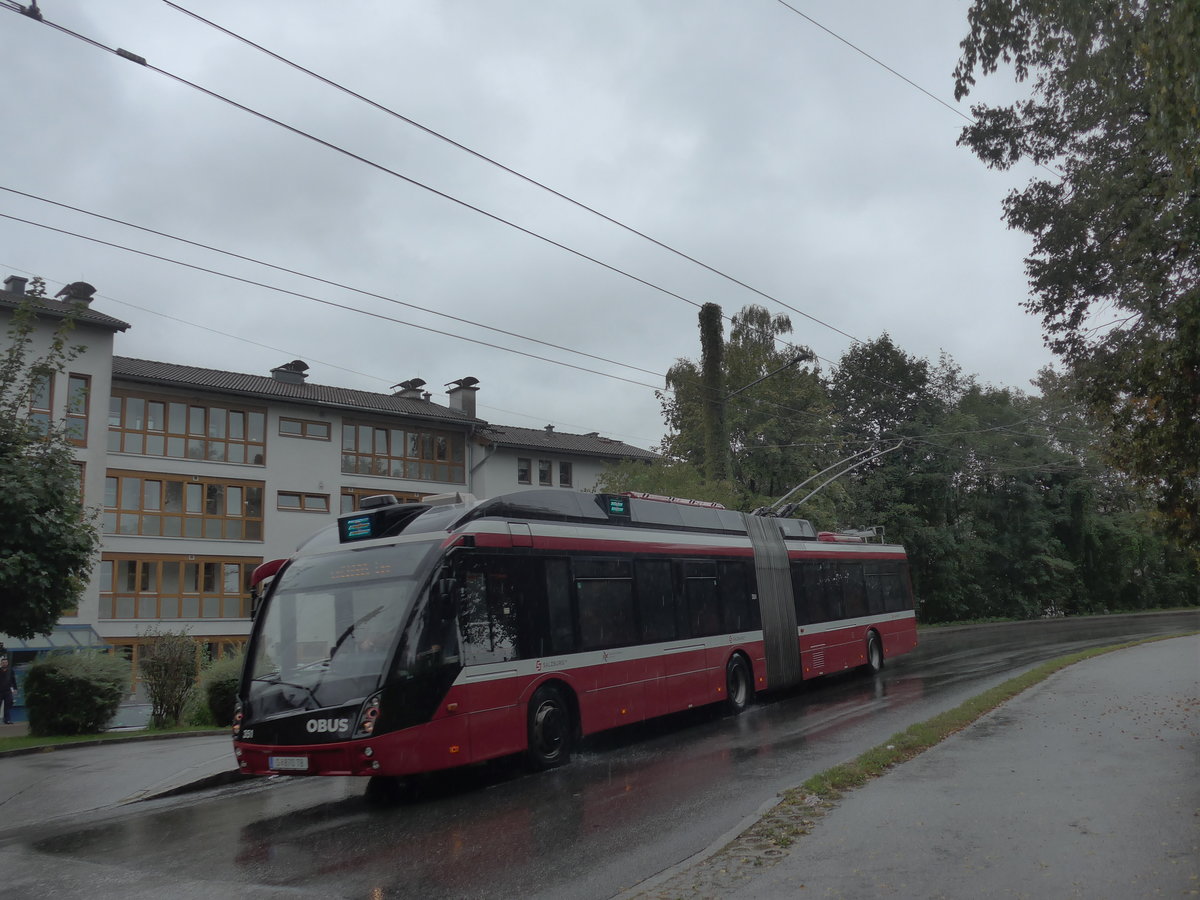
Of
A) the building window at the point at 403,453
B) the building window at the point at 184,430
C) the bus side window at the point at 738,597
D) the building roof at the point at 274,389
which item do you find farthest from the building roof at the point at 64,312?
the bus side window at the point at 738,597

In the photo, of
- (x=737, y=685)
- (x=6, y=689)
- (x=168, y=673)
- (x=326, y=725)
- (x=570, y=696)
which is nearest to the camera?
(x=326, y=725)

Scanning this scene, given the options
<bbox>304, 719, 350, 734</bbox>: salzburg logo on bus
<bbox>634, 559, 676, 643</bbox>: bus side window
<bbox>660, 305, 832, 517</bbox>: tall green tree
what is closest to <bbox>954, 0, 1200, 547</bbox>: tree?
<bbox>634, 559, 676, 643</bbox>: bus side window

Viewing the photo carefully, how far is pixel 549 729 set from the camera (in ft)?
35.4

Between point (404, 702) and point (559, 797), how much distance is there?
1.68 metres

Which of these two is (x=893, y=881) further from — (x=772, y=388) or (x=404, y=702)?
(x=772, y=388)

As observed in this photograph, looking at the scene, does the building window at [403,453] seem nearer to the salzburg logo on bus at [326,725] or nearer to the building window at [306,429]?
the building window at [306,429]

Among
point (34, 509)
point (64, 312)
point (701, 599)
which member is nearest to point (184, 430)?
point (64, 312)

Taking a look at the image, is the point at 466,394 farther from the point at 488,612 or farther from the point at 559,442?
the point at 488,612

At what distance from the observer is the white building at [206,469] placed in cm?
3253

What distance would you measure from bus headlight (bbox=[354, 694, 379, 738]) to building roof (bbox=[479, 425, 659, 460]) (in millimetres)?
33548

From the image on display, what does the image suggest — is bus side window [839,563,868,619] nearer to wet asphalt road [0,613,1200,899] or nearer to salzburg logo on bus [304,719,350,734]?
wet asphalt road [0,613,1200,899]

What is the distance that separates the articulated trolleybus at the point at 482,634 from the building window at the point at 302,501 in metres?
25.6

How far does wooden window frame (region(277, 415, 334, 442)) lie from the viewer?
37.5m

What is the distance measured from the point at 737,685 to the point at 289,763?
812cm
